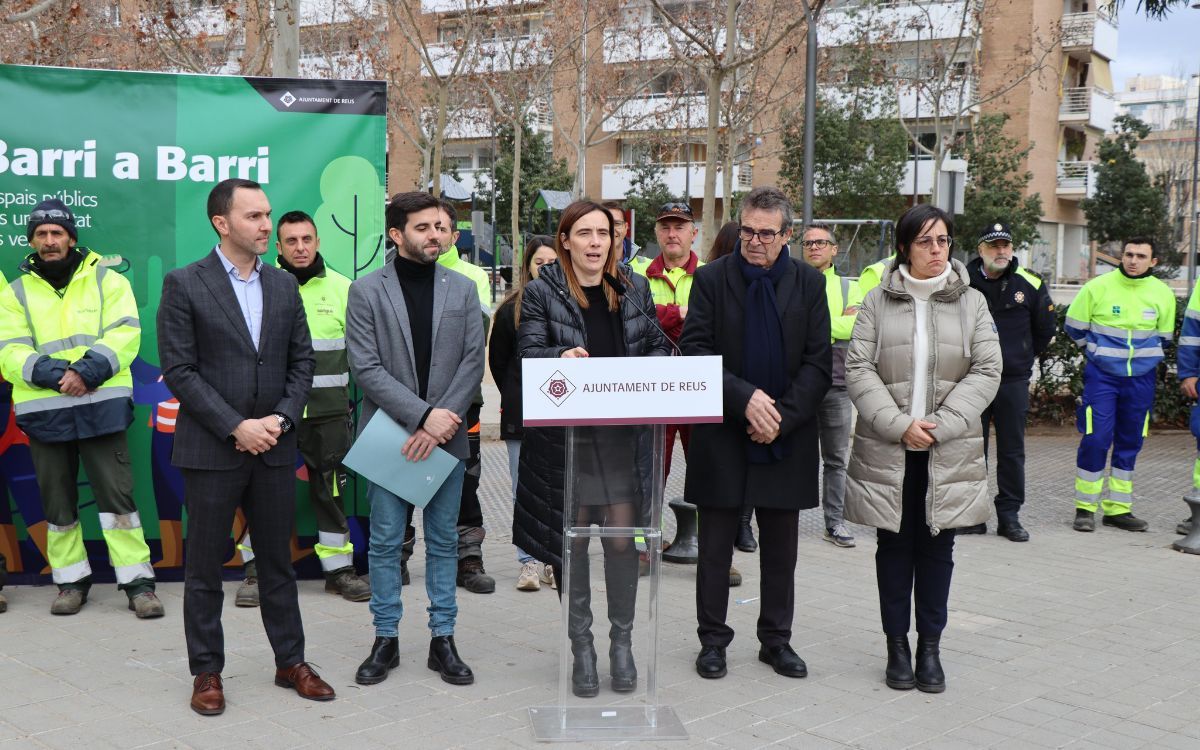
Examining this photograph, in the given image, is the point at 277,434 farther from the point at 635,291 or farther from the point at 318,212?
the point at 318,212

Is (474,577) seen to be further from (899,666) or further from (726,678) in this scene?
(899,666)

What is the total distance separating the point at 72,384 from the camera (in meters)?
5.82

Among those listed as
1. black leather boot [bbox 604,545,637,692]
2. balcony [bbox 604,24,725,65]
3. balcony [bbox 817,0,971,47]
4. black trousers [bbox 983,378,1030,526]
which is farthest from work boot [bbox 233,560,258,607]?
balcony [bbox 604,24,725,65]

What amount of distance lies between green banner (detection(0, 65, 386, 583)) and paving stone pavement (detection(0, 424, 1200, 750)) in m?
0.54

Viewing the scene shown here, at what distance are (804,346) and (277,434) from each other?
2.32 metres

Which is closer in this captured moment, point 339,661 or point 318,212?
point 339,661

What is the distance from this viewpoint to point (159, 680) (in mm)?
4992

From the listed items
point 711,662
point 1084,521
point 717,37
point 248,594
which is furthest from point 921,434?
point 717,37

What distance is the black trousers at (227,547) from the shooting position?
4.68 meters

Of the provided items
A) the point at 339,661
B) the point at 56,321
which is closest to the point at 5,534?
the point at 56,321

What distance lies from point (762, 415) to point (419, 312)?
1565 mm

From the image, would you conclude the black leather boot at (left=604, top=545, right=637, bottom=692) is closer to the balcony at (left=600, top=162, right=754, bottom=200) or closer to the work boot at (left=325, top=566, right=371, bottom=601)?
the work boot at (left=325, top=566, right=371, bottom=601)

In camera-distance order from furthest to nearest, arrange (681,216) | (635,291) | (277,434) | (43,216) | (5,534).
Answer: (681,216) → (5,534) → (43,216) → (635,291) → (277,434)

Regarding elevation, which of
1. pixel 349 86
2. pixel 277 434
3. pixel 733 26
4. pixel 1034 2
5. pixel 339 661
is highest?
pixel 1034 2
